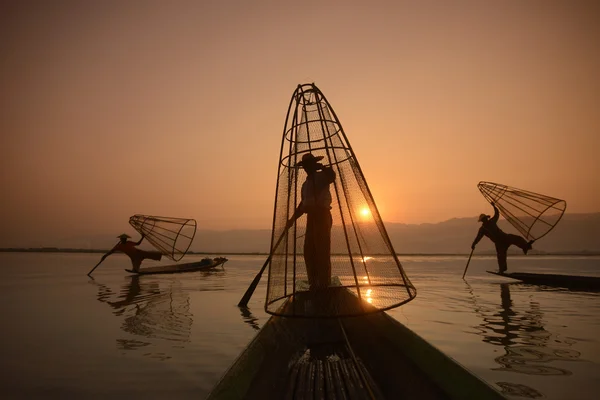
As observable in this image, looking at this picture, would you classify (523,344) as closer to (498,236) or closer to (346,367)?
(346,367)

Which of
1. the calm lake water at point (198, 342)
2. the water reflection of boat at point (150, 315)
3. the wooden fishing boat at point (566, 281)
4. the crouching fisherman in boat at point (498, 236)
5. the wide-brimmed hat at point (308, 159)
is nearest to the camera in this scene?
the calm lake water at point (198, 342)

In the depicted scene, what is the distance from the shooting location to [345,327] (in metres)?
4.03

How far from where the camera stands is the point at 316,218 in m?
5.64

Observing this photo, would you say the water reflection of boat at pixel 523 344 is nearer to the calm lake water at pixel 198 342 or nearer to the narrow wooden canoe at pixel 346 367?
the calm lake water at pixel 198 342

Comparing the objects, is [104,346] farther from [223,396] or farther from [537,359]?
[537,359]

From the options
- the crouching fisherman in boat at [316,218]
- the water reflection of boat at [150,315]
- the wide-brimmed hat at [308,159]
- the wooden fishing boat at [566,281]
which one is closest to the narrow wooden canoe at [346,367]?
the crouching fisherman in boat at [316,218]

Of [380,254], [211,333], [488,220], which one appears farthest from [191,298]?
[488,220]

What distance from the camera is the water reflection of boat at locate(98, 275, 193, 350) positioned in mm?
5609

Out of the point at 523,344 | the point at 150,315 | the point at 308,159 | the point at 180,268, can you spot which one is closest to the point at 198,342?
the point at 150,315

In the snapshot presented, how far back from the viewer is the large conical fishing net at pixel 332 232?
5.20 metres

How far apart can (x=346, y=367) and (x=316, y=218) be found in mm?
2788

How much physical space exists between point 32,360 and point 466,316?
7.69m

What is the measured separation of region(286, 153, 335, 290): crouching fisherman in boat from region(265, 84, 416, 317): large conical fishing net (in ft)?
0.07

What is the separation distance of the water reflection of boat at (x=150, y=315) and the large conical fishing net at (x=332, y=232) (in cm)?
213
